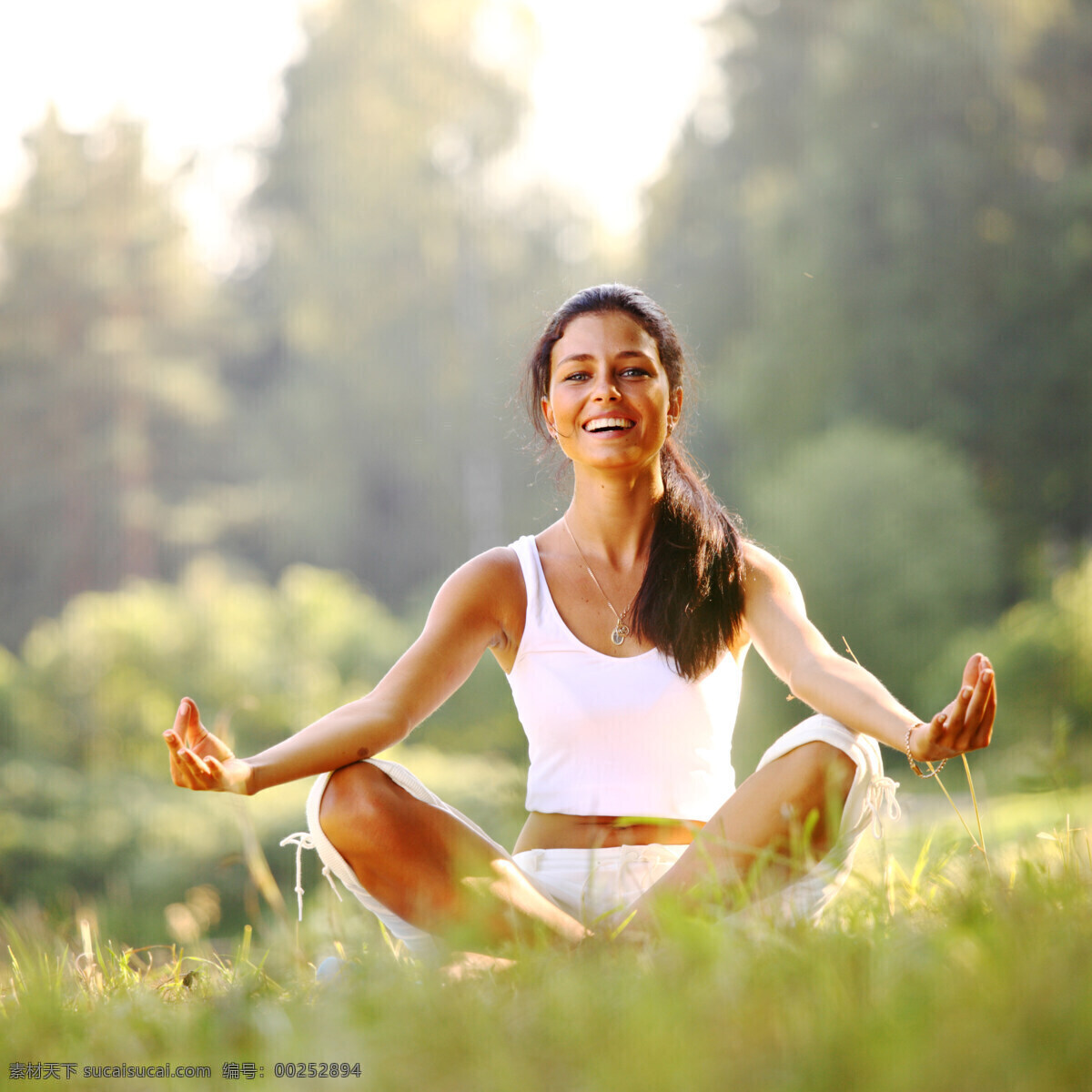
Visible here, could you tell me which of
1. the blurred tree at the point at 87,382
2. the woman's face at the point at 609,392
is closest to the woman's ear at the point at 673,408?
the woman's face at the point at 609,392

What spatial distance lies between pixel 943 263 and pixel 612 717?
15007 millimetres

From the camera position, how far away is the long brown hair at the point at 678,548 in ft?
8.47

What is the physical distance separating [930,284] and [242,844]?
11.7m

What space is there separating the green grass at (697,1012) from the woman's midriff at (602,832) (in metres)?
0.64

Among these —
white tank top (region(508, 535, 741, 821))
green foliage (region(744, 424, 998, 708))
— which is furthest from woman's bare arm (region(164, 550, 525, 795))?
green foliage (region(744, 424, 998, 708))

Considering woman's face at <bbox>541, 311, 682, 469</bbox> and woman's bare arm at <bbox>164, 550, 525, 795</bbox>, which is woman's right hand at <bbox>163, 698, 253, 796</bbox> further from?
woman's face at <bbox>541, 311, 682, 469</bbox>

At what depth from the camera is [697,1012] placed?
1.27 m

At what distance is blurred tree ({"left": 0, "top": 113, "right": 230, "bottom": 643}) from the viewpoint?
23.6m

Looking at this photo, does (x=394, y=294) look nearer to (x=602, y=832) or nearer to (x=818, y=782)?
(x=602, y=832)

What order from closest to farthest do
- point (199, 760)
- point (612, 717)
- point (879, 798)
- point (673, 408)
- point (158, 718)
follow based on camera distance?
1. point (199, 760)
2. point (879, 798)
3. point (612, 717)
4. point (673, 408)
5. point (158, 718)

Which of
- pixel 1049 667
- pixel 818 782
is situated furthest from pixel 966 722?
pixel 1049 667

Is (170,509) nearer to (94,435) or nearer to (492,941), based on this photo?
(94,435)

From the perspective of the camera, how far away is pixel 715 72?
19859 mm

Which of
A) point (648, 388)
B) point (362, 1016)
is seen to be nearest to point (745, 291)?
point (648, 388)
